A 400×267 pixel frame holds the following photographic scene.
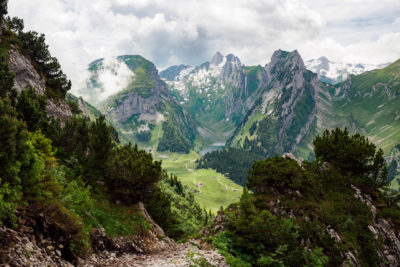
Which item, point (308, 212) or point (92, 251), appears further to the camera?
point (308, 212)

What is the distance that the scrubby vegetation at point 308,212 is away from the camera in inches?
919

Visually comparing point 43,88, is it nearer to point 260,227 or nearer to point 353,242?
point 260,227

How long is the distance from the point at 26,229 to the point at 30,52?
245 ft

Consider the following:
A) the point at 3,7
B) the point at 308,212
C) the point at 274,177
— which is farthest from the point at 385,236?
the point at 3,7

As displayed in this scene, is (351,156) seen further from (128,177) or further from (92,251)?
(92,251)

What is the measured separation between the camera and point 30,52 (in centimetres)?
6975

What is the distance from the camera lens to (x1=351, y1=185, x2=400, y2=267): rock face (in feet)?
139

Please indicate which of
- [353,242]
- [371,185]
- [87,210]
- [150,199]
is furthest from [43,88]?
[371,185]

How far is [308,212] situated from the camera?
129ft

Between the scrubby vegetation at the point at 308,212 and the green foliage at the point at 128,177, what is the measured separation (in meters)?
13.3

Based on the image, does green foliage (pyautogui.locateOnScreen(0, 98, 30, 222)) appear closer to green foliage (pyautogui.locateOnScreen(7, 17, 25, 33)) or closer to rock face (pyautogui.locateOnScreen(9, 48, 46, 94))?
rock face (pyautogui.locateOnScreen(9, 48, 46, 94))

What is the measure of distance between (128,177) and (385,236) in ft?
159

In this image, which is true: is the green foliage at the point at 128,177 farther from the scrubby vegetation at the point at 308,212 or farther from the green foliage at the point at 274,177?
the green foliage at the point at 274,177

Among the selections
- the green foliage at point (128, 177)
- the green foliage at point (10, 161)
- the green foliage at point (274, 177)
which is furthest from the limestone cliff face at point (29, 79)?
the green foliage at point (10, 161)
